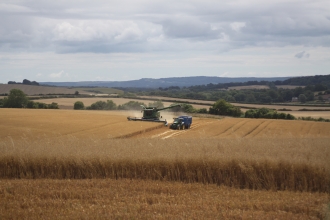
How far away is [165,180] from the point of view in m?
13.1

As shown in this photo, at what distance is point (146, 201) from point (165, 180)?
109 inches

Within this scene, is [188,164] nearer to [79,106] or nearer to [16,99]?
[79,106]

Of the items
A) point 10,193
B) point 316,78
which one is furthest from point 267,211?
point 316,78

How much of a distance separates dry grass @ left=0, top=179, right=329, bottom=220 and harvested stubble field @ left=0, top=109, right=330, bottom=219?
0.08 ft

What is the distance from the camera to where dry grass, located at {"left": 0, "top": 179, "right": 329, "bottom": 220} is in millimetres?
9312

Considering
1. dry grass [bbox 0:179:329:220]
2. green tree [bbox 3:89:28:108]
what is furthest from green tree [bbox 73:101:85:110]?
dry grass [bbox 0:179:329:220]

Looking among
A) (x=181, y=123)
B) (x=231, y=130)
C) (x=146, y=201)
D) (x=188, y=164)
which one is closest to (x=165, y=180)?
(x=188, y=164)

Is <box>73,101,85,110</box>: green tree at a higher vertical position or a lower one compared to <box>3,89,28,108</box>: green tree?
lower

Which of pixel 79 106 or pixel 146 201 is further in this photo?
pixel 79 106

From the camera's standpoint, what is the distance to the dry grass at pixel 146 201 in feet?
30.6

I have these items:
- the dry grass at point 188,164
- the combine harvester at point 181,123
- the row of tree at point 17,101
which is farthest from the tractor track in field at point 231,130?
the row of tree at point 17,101

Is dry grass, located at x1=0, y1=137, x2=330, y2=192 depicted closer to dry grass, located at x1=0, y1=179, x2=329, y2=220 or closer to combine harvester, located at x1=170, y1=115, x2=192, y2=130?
dry grass, located at x1=0, y1=179, x2=329, y2=220

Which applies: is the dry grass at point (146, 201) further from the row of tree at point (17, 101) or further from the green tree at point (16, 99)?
the green tree at point (16, 99)

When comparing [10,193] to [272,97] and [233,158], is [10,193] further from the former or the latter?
[272,97]
